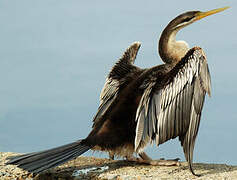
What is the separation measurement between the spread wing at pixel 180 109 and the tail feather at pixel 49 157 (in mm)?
711

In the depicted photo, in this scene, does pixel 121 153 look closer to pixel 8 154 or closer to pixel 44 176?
pixel 44 176

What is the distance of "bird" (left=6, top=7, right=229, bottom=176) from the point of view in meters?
4.74

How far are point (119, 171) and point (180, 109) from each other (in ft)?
3.37

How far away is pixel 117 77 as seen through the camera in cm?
593

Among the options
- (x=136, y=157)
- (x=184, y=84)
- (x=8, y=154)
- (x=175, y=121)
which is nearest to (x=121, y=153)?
(x=136, y=157)

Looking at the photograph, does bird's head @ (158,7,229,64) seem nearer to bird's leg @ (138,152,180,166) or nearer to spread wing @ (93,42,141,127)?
spread wing @ (93,42,141,127)

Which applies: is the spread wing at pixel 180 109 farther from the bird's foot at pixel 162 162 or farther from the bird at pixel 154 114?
the bird's foot at pixel 162 162

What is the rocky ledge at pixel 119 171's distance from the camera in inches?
187

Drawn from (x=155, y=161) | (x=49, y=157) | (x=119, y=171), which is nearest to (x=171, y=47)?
(x=155, y=161)

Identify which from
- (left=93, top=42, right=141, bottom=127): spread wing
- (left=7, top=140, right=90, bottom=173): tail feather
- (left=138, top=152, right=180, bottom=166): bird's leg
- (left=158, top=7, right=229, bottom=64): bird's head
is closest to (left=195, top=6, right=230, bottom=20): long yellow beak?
(left=158, top=7, right=229, bottom=64): bird's head

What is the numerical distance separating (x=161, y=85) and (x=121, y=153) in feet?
3.02

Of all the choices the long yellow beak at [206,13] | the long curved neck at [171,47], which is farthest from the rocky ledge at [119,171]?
the long yellow beak at [206,13]

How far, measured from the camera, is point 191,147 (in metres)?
4.77

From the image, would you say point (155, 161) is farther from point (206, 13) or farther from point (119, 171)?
point (206, 13)
